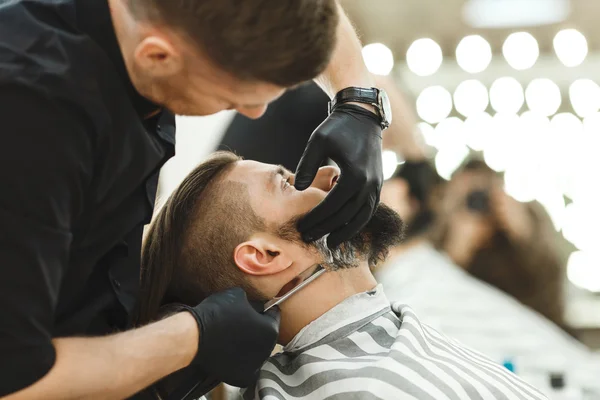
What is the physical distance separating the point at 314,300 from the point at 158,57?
901mm

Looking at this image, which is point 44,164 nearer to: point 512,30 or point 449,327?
point 449,327

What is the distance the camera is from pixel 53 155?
1.07 meters

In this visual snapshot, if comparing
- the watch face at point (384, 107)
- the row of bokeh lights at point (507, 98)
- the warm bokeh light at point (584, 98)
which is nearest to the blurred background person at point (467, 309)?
the row of bokeh lights at point (507, 98)

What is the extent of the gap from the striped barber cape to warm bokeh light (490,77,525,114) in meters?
2.83

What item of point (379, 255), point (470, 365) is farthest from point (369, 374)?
point (379, 255)

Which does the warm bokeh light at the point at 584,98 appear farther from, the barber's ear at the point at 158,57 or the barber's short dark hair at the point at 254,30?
the barber's ear at the point at 158,57

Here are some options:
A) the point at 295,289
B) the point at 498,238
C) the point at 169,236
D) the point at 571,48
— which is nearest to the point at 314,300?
the point at 295,289

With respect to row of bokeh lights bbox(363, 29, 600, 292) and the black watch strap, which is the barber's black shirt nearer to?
the black watch strap

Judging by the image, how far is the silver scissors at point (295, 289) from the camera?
70.5 inches

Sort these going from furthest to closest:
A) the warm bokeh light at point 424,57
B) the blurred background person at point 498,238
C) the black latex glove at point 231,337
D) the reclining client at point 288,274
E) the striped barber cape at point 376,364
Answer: the warm bokeh light at point 424,57
the blurred background person at point 498,238
the reclining client at point 288,274
the striped barber cape at point 376,364
the black latex glove at point 231,337

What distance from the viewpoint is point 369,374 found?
1625 millimetres

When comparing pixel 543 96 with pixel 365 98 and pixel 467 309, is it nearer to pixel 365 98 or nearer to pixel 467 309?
pixel 467 309

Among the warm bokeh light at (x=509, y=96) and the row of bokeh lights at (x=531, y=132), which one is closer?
the row of bokeh lights at (x=531, y=132)

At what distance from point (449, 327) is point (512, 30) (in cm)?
198
